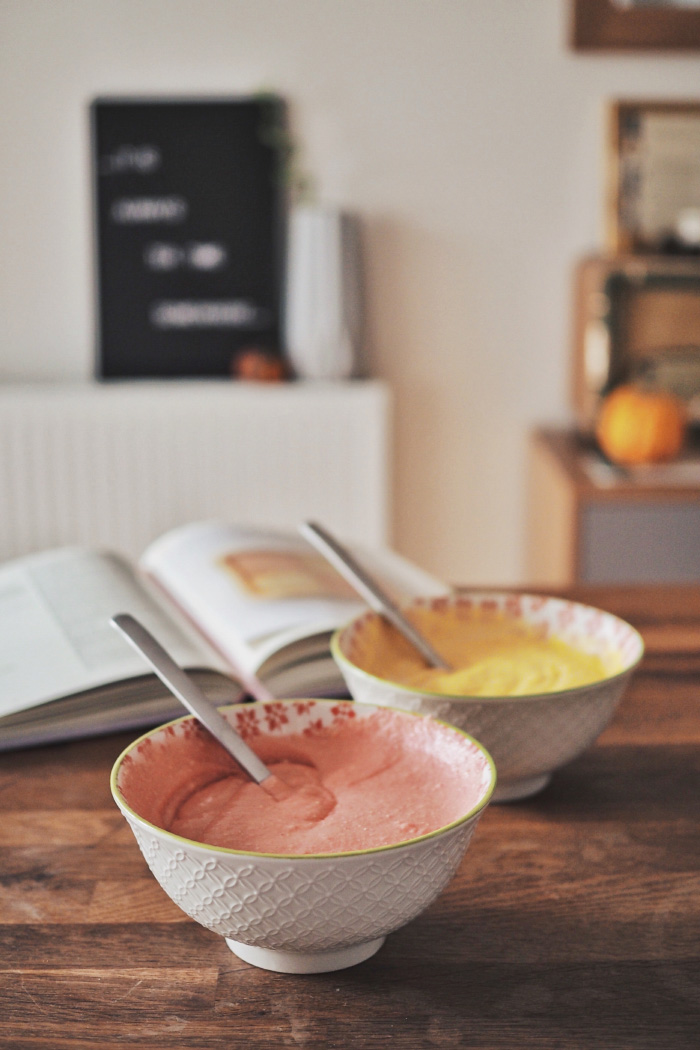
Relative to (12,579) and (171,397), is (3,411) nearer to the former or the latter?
(171,397)

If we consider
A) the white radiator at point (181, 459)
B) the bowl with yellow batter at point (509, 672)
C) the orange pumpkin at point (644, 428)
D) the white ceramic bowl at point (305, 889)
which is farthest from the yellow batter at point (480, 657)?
the white radiator at point (181, 459)

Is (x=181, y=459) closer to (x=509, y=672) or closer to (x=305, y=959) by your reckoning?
(x=509, y=672)

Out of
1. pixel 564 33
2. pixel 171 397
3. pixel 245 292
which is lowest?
pixel 171 397

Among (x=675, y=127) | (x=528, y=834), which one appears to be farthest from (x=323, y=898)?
(x=675, y=127)

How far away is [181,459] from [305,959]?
1.86m

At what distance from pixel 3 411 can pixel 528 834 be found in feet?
6.14

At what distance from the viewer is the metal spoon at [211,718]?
56cm

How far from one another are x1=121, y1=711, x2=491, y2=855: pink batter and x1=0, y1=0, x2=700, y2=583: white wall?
1894 millimetres

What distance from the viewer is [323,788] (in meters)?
0.56

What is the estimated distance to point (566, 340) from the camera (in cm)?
242

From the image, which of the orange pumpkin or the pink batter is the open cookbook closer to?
the pink batter

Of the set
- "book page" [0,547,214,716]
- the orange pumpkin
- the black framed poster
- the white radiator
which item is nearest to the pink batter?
"book page" [0,547,214,716]

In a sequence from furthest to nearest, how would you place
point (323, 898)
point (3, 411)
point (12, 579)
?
point (3, 411), point (12, 579), point (323, 898)

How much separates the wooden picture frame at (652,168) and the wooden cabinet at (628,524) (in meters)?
0.61
